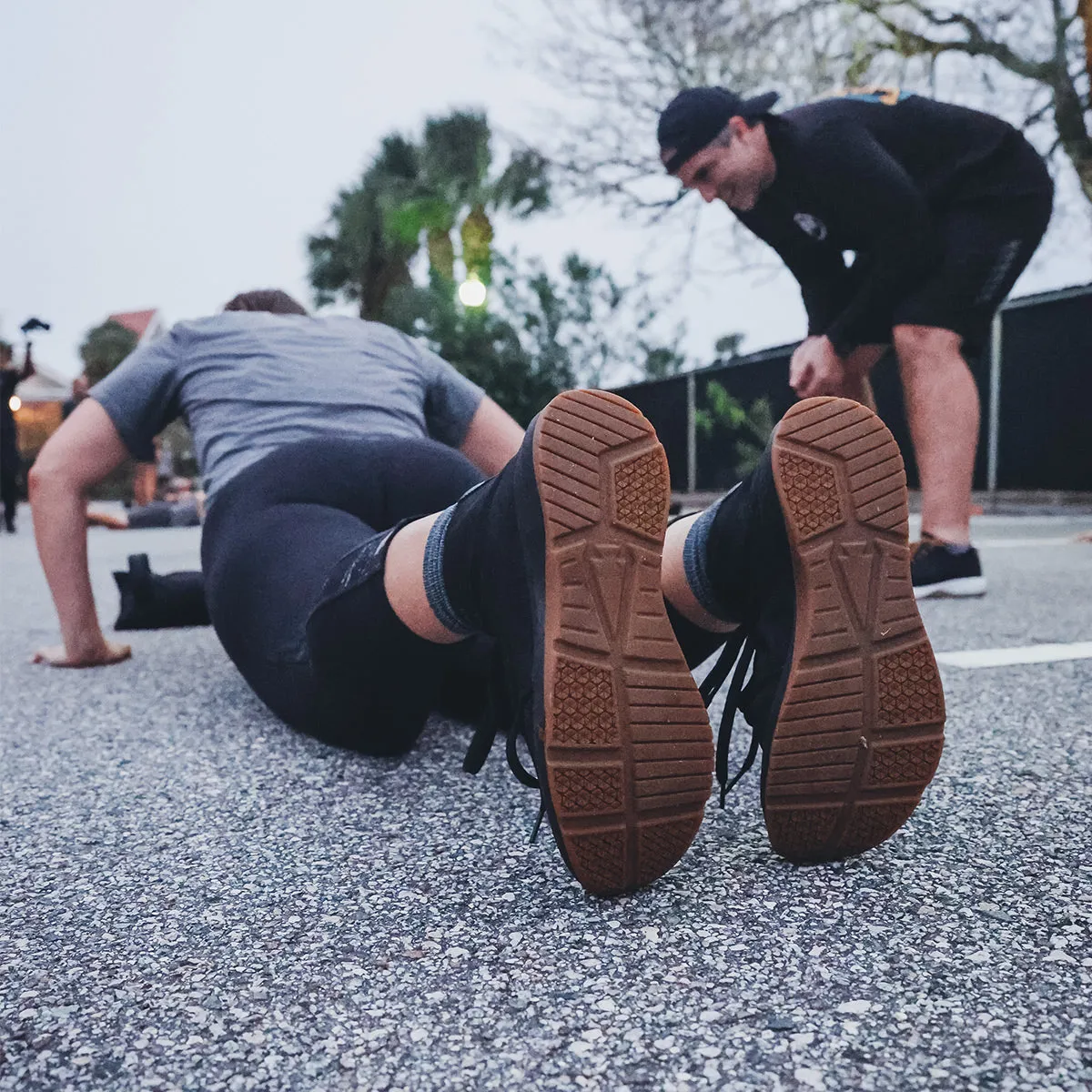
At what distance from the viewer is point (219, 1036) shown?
637 mm

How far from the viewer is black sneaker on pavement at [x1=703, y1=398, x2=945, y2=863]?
0.80m

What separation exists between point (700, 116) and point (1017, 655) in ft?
4.38

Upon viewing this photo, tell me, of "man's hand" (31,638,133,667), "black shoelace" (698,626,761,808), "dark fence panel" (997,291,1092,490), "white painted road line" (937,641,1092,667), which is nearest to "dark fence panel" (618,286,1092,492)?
"dark fence panel" (997,291,1092,490)

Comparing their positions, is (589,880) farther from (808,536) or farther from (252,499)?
(252,499)

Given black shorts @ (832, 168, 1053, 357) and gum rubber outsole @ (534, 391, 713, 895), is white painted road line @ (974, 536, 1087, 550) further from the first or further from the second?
gum rubber outsole @ (534, 391, 713, 895)

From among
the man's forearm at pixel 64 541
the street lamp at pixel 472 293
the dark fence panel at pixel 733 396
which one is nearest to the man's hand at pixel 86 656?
the man's forearm at pixel 64 541

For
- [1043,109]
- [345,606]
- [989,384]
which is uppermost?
[1043,109]

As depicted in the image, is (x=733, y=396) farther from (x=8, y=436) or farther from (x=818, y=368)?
(x=818, y=368)

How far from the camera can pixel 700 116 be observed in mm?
2217

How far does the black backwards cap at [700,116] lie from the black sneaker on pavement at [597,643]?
5.30 feet

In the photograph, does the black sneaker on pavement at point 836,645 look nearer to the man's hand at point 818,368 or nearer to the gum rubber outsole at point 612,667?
the gum rubber outsole at point 612,667

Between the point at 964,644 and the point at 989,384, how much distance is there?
600 centimetres

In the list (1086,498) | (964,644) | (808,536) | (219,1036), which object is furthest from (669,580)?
(1086,498)

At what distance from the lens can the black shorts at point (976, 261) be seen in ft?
7.98
